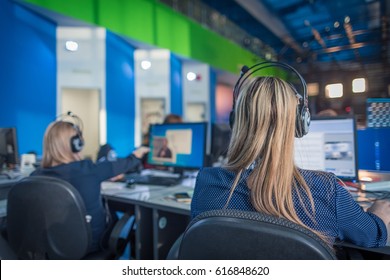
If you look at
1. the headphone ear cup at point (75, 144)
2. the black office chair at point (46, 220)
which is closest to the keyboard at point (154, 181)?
the headphone ear cup at point (75, 144)

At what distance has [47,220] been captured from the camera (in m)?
1.41

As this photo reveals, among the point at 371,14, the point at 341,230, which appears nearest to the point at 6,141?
the point at 341,230

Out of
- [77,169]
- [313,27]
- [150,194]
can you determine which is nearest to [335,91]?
[150,194]

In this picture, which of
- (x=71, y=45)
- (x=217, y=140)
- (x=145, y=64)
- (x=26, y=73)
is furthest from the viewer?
(x=145, y=64)

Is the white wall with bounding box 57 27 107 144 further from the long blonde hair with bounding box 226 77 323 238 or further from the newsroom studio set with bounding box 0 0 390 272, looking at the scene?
the long blonde hair with bounding box 226 77 323 238

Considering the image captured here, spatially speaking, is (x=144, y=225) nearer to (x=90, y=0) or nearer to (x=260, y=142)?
(x=260, y=142)

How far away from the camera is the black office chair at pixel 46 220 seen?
1374 mm

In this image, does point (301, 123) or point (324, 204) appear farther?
point (301, 123)

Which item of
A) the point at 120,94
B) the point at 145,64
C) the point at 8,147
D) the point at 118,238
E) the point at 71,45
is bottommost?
the point at 118,238

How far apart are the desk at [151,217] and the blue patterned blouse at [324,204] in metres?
0.81

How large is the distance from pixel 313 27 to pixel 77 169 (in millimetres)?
9000

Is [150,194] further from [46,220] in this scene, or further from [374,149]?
[374,149]

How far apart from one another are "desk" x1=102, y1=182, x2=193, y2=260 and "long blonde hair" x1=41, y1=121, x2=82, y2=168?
37 cm

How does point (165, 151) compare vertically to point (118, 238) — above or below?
above
